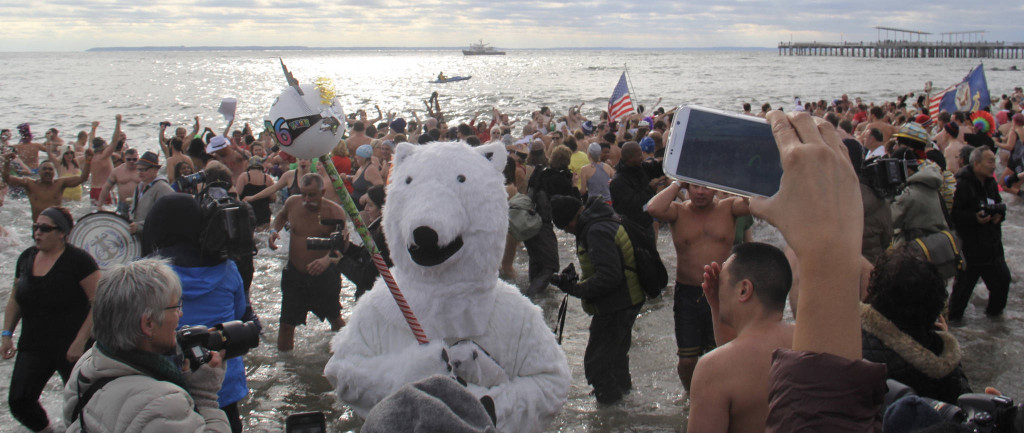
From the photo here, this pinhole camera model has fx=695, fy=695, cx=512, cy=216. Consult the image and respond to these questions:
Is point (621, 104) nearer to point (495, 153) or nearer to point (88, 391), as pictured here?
point (495, 153)

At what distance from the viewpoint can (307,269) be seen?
6.19 metres

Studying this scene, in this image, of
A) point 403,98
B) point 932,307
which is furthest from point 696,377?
point 403,98

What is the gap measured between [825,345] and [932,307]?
66.4 inches

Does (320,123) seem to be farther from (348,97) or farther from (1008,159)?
(348,97)

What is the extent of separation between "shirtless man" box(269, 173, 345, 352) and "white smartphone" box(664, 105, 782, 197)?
14.4 feet

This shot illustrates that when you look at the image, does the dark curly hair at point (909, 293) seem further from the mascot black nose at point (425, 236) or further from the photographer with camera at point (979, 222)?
the photographer with camera at point (979, 222)

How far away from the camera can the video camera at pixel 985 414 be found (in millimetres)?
1835

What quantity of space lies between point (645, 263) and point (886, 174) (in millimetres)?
1847

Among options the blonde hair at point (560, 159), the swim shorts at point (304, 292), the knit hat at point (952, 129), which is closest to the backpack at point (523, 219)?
the blonde hair at point (560, 159)

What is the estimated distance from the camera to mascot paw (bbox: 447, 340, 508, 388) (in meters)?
2.61

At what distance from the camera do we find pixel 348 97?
67312mm

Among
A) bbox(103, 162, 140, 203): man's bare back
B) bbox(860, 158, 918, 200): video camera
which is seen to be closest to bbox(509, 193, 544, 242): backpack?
bbox(860, 158, 918, 200): video camera

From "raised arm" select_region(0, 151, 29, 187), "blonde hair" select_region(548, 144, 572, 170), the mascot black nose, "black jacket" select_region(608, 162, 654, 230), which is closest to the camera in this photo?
the mascot black nose

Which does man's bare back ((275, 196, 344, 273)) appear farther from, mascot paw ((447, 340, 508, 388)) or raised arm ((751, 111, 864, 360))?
raised arm ((751, 111, 864, 360))
